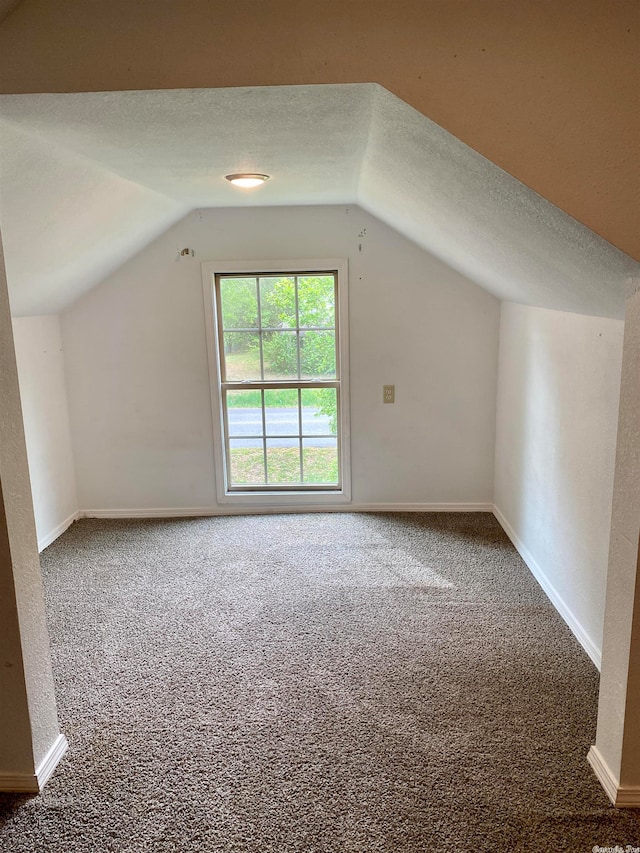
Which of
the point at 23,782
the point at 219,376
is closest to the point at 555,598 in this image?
the point at 23,782

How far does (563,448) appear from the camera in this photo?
2789mm

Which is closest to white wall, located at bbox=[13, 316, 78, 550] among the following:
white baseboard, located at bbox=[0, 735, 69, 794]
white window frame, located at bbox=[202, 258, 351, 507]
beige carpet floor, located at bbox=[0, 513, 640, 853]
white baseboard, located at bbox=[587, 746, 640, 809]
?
beige carpet floor, located at bbox=[0, 513, 640, 853]

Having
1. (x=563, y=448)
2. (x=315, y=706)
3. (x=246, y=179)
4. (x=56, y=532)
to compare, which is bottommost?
(x=315, y=706)

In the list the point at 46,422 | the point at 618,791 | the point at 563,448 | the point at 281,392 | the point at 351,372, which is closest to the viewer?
the point at 618,791

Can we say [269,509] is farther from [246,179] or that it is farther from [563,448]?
[246,179]

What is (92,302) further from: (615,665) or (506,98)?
(615,665)

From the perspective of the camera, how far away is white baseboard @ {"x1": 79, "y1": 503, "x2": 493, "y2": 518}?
13.5 ft

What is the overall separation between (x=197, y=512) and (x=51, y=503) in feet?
3.10

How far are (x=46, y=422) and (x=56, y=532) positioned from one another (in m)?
0.72

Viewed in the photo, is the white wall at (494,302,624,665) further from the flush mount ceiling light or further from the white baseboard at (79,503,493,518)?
the flush mount ceiling light

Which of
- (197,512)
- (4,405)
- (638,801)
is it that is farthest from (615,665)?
(197,512)

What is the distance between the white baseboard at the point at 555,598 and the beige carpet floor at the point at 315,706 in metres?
0.05

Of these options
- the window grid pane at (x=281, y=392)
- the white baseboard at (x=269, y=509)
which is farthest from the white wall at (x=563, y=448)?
the window grid pane at (x=281, y=392)

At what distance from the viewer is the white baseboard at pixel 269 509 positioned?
4109mm
